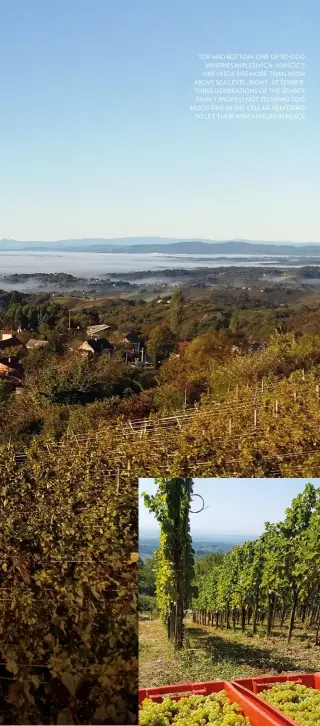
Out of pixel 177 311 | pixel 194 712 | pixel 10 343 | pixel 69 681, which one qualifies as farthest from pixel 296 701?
pixel 10 343

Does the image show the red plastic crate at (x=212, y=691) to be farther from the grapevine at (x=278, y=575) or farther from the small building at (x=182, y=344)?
the small building at (x=182, y=344)

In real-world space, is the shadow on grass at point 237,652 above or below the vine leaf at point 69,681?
above

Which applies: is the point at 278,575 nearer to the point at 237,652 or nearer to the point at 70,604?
the point at 237,652

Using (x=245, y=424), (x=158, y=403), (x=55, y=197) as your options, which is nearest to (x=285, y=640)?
(x=245, y=424)

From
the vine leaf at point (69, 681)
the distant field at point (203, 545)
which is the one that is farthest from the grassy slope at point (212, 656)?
the vine leaf at point (69, 681)

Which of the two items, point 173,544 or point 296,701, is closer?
point 296,701

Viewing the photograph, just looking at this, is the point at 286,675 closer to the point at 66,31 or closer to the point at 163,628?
the point at 163,628

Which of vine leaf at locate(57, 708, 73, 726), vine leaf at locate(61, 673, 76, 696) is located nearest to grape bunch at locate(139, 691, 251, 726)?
vine leaf at locate(61, 673, 76, 696)
